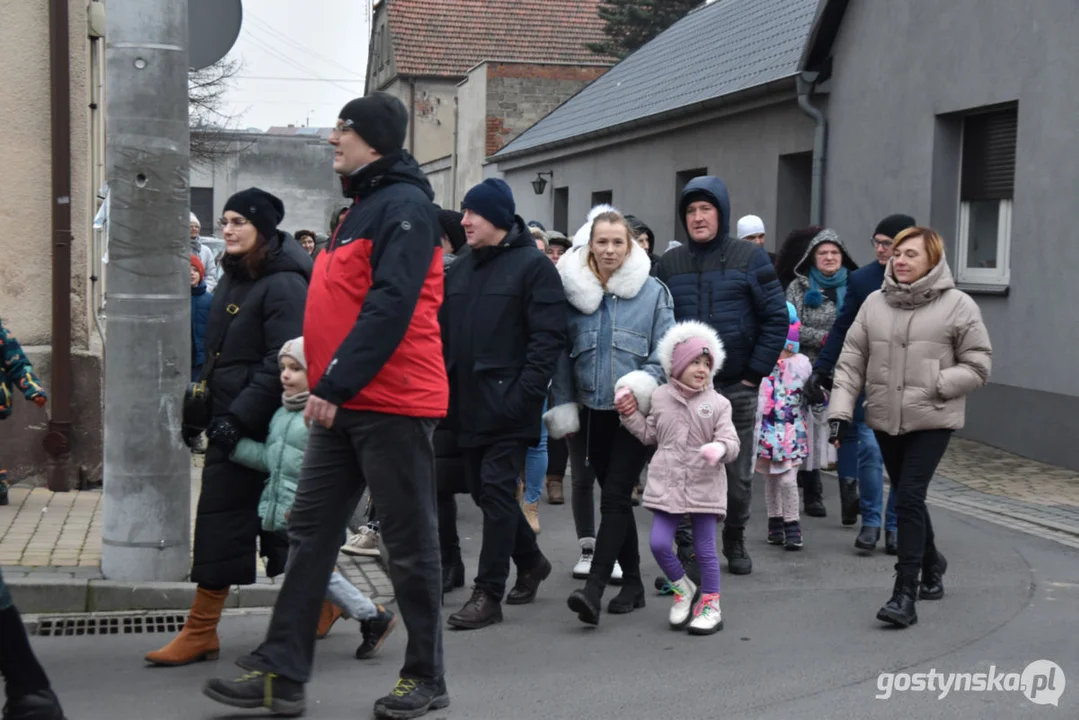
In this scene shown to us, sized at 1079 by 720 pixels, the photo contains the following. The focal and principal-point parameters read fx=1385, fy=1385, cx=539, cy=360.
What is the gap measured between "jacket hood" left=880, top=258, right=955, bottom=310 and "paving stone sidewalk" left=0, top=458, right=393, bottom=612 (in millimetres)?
2818

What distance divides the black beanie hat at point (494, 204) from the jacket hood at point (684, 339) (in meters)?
0.89

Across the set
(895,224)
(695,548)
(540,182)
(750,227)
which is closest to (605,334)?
(695,548)

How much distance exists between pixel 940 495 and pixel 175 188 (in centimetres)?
596

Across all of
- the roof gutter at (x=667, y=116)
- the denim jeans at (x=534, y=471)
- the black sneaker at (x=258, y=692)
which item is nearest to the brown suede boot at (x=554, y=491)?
the denim jeans at (x=534, y=471)

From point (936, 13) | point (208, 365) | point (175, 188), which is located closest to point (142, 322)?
point (175, 188)

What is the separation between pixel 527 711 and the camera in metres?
4.92

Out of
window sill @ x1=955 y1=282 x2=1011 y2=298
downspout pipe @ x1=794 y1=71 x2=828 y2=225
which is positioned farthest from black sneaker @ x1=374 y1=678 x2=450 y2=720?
downspout pipe @ x1=794 y1=71 x2=828 y2=225

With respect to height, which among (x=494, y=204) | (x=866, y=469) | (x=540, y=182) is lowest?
(x=866, y=469)

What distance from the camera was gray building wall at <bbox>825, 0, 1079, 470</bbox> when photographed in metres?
11.3

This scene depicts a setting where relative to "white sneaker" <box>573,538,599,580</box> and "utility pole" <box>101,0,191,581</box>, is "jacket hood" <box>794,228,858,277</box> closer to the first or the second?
"white sneaker" <box>573,538,599,580</box>

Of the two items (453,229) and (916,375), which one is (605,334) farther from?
(453,229)

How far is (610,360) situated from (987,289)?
23.4 ft

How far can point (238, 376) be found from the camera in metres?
5.37

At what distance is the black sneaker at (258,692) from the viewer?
4.61 m
